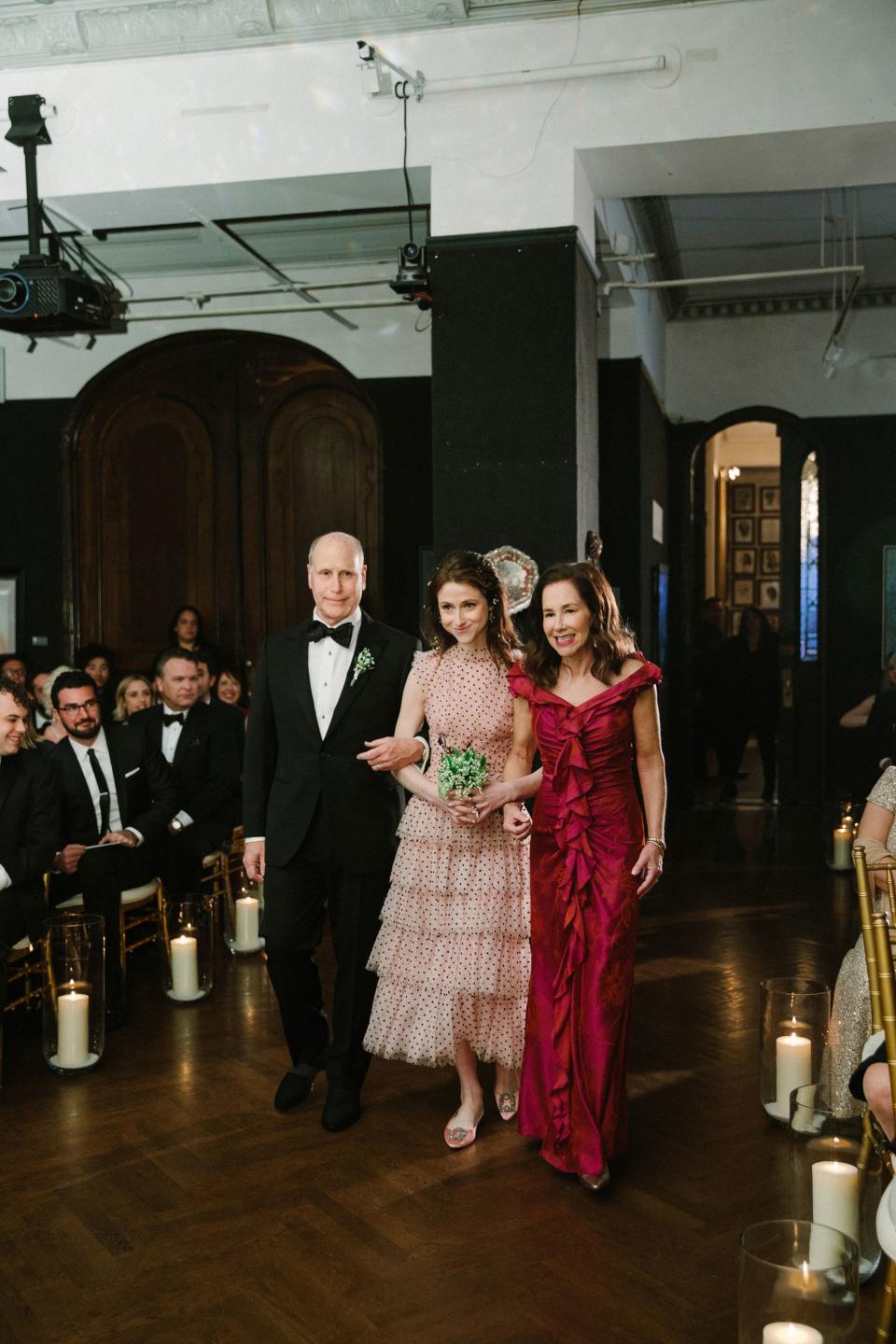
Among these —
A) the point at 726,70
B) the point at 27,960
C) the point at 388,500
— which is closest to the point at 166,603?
the point at 388,500

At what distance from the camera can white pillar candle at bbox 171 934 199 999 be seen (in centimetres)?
493

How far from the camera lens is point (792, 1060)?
370 centimetres

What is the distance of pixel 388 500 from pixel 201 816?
4.14m

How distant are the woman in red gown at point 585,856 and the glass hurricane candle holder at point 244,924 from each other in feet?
7.91

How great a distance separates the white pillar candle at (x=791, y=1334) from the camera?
79.1 inches

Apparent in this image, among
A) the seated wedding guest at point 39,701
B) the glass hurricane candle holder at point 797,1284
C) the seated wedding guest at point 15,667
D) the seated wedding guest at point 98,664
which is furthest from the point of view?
the seated wedding guest at point 98,664

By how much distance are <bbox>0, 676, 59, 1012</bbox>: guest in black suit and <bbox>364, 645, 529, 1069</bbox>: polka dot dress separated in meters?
1.39

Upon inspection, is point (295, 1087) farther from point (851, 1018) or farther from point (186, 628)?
point (186, 628)

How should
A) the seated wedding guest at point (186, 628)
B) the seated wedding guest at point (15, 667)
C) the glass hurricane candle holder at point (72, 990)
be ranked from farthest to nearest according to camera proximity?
1. the seated wedding guest at point (186, 628)
2. the seated wedding guest at point (15, 667)
3. the glass hurricane candle holder at point (72, 990)

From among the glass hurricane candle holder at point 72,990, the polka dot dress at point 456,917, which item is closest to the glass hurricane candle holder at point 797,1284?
the polka dot dress at point 456,917

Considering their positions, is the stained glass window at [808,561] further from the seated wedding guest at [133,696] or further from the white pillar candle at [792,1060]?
the white pillar candle at [792,1060]

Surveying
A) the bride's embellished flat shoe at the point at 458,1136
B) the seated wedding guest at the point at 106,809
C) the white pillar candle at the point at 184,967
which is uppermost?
the seated wedding guest at the point at 106,809

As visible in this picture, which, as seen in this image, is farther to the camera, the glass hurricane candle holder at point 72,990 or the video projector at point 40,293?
the video projector at point 40,293

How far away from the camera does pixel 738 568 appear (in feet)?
48.2
